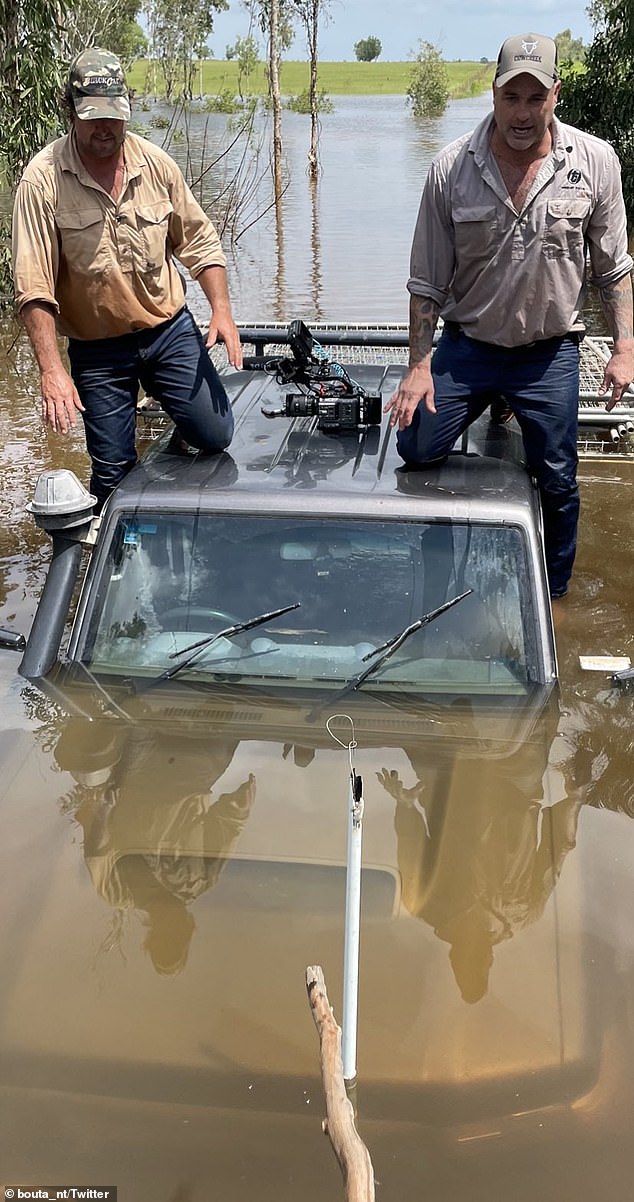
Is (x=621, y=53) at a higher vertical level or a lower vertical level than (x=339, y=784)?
→ higher

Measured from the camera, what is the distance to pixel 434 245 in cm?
363

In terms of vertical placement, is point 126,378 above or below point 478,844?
above

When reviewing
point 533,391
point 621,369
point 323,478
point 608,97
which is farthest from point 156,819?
point 608,97

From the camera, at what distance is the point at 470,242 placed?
3.56m

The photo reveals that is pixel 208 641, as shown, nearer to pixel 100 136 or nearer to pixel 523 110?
pixel 100 136

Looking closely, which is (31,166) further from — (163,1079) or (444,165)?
(163,1079)

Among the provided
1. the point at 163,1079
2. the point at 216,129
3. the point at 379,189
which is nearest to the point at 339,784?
the point at 163,1079

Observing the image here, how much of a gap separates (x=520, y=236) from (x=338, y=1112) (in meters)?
2.78

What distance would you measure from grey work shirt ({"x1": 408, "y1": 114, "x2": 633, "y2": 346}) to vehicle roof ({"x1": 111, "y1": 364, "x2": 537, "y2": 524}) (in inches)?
19.2

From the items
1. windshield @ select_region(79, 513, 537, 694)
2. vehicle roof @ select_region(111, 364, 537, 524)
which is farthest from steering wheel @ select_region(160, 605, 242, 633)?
vehicle roof @ select_region(111, 364, 537, 524)

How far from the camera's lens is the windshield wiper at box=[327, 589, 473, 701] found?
9.64 ft

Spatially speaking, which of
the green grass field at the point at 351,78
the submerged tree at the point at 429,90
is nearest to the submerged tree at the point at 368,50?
the green grass field at the point at 351,78

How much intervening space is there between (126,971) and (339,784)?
0.74 meters

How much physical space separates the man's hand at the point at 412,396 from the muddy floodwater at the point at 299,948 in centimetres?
110
